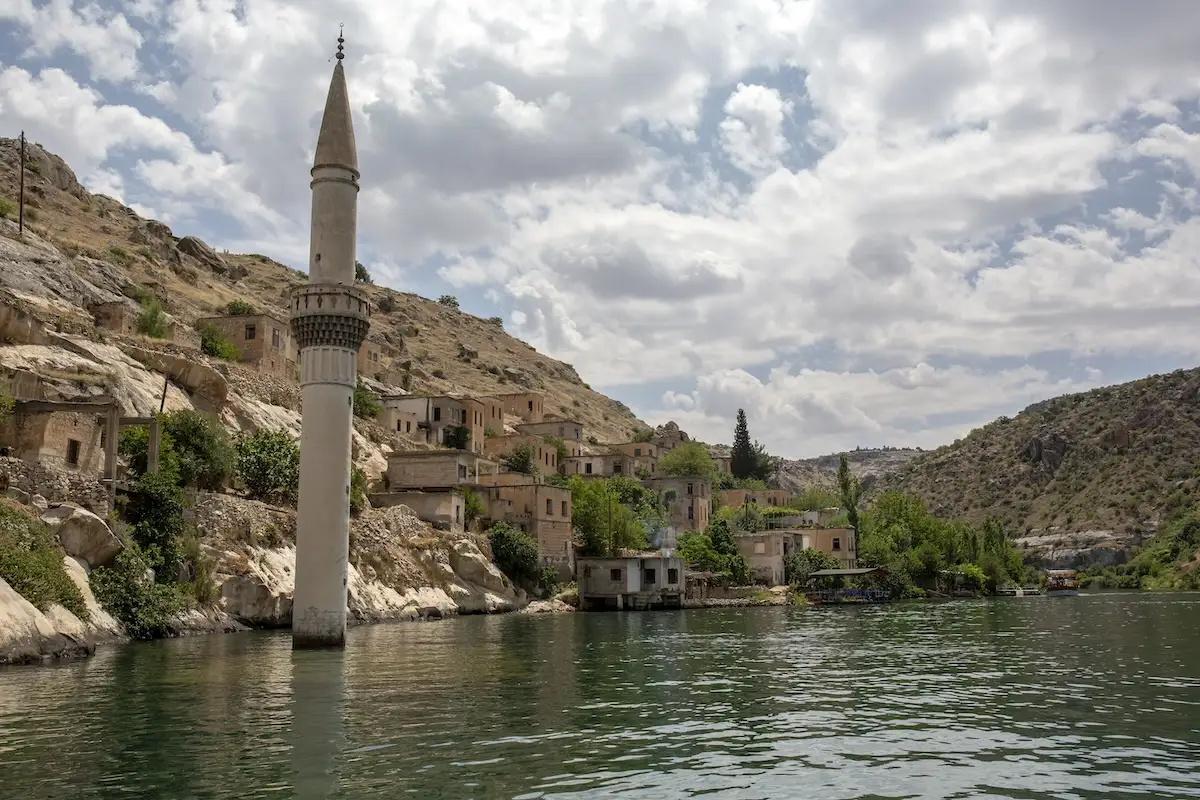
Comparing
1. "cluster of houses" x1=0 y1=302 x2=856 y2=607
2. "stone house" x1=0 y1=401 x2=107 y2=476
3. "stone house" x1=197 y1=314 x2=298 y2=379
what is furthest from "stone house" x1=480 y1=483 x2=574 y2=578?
"stone house" x1=0 y1=401 x2=107 y2=476

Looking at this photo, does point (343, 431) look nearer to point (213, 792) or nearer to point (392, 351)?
point (213, 792)

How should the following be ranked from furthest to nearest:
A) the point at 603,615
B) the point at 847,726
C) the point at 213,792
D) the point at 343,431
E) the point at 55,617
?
the point at 603,615 → the point at 343,431 → the point at 55,617 → the point at 847,726 → the point at 213,792

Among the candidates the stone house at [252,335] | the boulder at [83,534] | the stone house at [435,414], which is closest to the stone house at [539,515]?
the stone house at [435,414]

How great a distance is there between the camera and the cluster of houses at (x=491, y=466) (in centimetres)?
3516

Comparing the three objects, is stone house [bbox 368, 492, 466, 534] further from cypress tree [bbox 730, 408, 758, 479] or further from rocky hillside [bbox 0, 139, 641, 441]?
cypress tree [bbox 730, 408, 758, 479]

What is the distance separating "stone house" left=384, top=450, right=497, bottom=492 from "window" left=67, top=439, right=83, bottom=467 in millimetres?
28766

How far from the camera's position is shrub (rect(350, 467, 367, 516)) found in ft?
174

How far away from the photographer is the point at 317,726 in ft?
51.9

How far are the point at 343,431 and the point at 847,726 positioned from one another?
666 inches

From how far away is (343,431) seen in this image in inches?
1120

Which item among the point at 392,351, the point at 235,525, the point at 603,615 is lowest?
the point at 603,615

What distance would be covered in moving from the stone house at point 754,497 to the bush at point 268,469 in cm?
6445

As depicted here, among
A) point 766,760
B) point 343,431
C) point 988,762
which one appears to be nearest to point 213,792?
point 766,760

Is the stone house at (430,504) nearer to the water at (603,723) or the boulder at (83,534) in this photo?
the boulder at (83,534)
